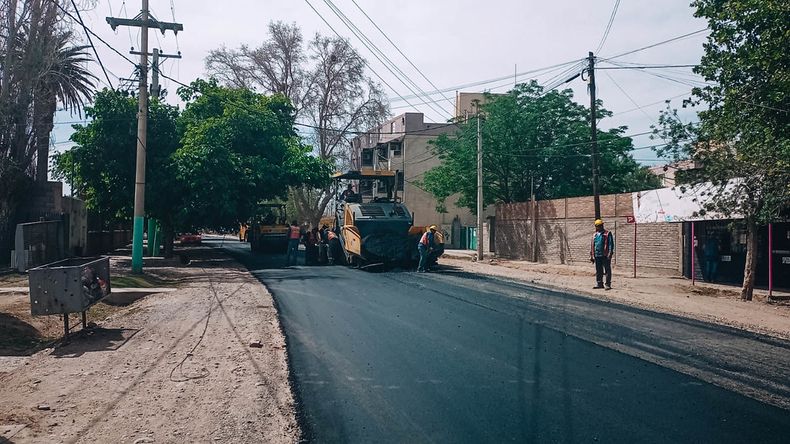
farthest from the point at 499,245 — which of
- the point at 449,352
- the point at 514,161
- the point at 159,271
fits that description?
the point at 449,352

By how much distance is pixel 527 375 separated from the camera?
755 cm

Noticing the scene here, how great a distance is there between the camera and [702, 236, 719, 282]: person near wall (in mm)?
20203

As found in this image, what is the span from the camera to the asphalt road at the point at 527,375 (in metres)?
5.80

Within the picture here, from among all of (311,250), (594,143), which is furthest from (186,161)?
(594,143)

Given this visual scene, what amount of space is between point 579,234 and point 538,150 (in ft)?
21.6

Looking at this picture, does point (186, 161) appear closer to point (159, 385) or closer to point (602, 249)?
point (602, 249)

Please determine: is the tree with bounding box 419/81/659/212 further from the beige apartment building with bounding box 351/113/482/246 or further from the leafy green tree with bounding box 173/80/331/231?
the beige apartment building with bounding box 351/113/482/246

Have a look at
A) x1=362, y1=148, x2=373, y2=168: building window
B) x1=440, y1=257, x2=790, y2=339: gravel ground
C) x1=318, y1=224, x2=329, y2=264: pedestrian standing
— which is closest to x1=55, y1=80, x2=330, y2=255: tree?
x1=318, y1=224, x2=329, y2=264: pedestrian standing

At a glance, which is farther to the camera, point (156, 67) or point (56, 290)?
point (156, 67)

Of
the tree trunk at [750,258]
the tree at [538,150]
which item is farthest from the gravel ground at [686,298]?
the tree at [538,150]

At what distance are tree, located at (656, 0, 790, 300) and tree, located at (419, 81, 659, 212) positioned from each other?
15.1 meters

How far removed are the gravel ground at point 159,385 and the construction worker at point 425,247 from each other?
10017 millimetres

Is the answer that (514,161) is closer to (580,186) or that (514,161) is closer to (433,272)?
(580,186)

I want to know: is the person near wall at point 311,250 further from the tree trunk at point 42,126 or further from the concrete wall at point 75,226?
the tree trunk at point 42,126
